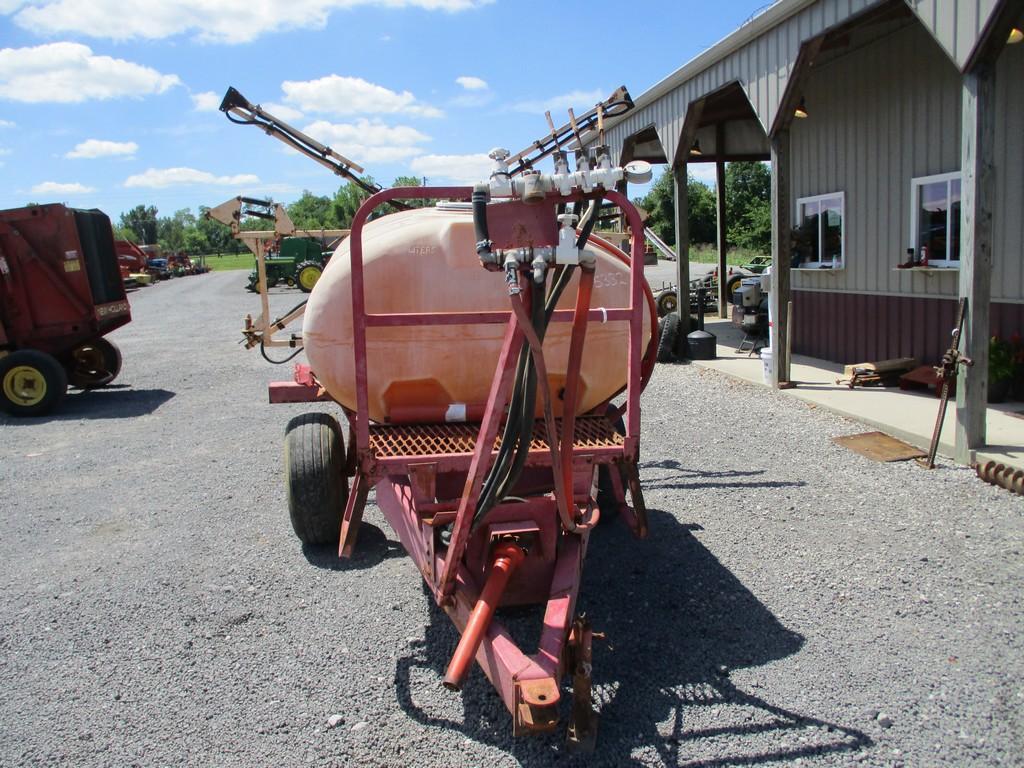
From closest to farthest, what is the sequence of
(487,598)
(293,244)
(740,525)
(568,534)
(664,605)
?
(487,598), (568,534), (664,605), (740,525), (293,244)

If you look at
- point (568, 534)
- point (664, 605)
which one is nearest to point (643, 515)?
point (568, 534)

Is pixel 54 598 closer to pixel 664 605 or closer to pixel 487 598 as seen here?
pixel 487 598

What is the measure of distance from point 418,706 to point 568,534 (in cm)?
93

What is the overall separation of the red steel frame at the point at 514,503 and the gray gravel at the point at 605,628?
1.44 feet

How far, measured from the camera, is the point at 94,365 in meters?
11.8

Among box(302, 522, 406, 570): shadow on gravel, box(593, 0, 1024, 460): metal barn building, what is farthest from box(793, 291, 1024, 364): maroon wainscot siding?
box(302, 522, 406, 570): shadow on gravel

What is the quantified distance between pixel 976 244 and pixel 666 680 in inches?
170

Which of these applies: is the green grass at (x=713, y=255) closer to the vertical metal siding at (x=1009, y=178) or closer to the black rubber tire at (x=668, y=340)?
the black rubber tire at (x=668, y=340)

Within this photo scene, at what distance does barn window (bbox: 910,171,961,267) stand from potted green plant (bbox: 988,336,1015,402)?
1.21m

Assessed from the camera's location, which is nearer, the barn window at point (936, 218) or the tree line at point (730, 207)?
the barn window at point (936, 218)

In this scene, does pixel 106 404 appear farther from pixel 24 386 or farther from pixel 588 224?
pixel 588 224

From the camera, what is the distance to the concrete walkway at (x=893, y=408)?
20.7 feet

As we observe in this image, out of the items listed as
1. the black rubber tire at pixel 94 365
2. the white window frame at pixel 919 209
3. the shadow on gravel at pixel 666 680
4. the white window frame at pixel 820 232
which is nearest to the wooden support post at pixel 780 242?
the white window frame at pixel 919 209

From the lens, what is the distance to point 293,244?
3600cm
